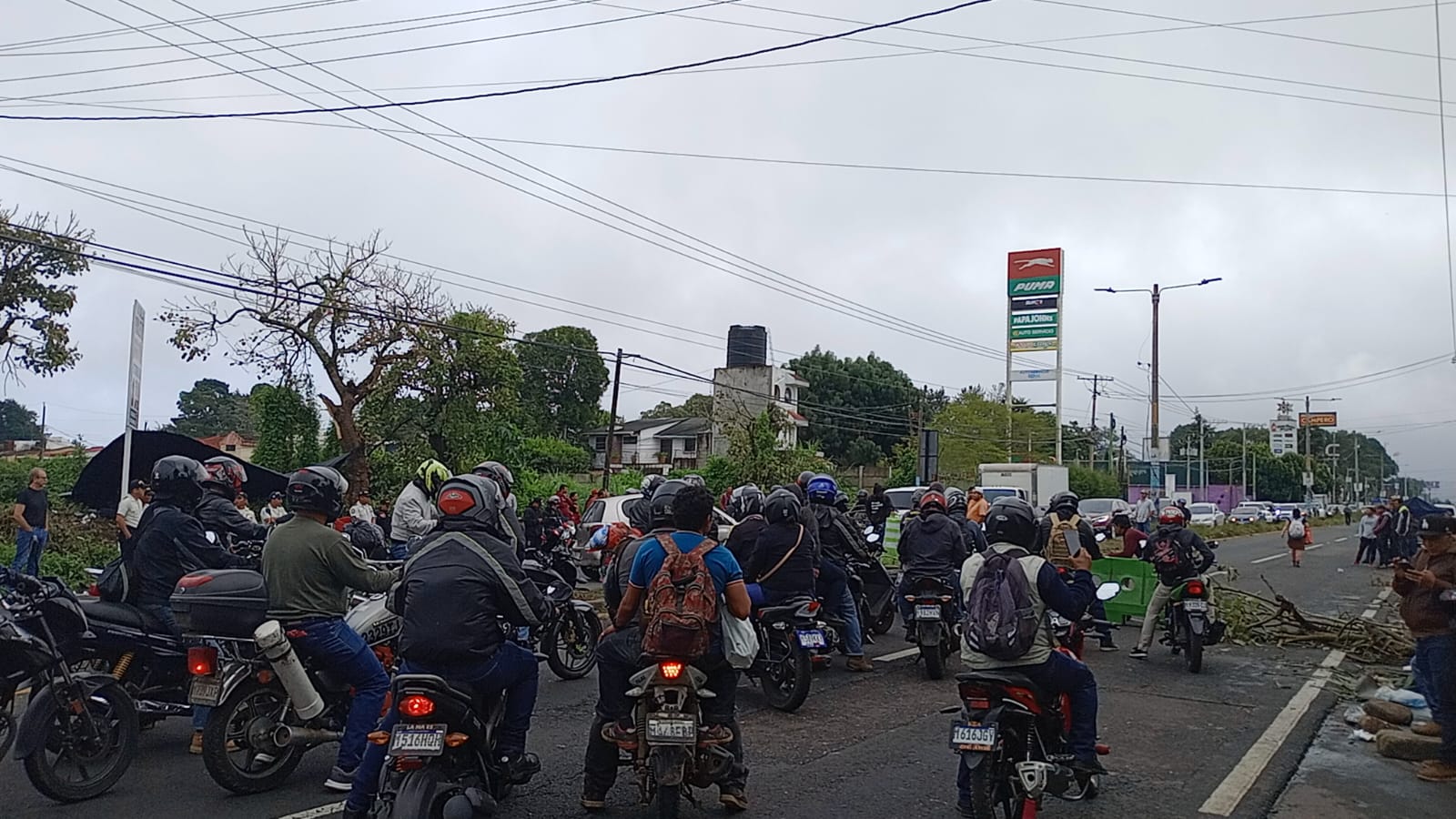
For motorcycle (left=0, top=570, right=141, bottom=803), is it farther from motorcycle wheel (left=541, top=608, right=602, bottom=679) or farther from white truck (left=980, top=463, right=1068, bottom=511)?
white truck (left=980, top=463, right=1068, bottom=511)

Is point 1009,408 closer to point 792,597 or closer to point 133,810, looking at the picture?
point 792,597

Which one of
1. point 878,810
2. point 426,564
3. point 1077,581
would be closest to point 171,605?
point 426,564

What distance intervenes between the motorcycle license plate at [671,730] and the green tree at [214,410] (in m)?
68.1

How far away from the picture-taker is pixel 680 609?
566 centimetres

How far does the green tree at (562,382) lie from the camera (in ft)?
211

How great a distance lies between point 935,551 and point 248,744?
6.36 meters

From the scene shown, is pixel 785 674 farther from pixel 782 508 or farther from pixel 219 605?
pixel 219 605

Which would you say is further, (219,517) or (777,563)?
(777,563)

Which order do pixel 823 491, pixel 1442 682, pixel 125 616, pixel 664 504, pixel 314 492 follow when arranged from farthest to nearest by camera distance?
pixel 823 491, pixel 1442 682, pixel 125 616, pixel 314 492, pixel 664 504

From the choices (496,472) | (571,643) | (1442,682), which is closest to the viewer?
(1442,682)

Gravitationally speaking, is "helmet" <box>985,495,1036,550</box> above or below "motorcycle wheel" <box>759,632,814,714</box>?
above

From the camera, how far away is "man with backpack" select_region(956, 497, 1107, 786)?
5.78 metres

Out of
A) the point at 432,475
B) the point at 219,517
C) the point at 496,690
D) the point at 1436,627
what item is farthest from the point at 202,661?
the point at 1436,627

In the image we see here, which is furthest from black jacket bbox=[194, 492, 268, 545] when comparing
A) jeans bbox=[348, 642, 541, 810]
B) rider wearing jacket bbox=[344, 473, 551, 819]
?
Result: jeans bbox=[348, 642, 541, 810]
